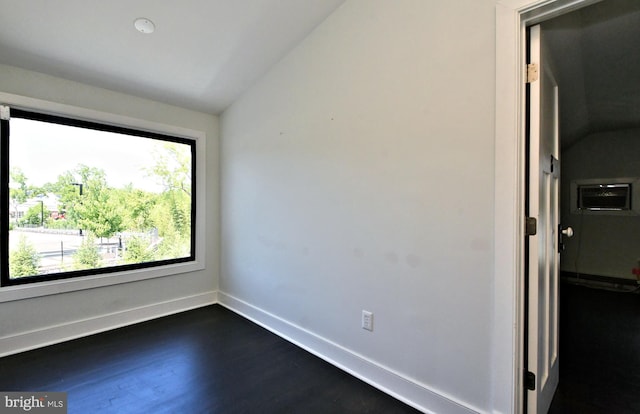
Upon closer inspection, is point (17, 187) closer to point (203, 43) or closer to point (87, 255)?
point (87, 255)

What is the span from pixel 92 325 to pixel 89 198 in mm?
1231

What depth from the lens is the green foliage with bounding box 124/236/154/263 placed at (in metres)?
3.02

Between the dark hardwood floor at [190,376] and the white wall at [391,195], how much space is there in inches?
9.4

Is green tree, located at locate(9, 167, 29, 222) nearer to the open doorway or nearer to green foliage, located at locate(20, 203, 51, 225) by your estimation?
Result: green foliage, located at locate(20, 203, 51, 225)

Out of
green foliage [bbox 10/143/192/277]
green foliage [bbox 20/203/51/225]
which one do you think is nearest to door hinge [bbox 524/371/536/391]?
green foliage [bbox 10/143/192/277]

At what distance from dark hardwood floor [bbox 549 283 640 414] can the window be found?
12.1 ft

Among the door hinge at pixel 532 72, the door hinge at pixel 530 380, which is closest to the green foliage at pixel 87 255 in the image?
the door hinge at pixel 530 380

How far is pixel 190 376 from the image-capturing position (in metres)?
2.00

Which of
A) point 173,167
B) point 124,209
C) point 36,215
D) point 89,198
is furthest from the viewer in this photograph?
point 173,167

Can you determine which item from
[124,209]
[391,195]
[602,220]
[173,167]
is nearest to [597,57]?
[391,195]

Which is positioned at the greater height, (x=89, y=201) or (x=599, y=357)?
(x=89, y=201)

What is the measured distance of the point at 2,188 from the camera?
7.57 feet

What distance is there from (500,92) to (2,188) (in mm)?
3670

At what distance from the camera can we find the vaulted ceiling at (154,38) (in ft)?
6.39
